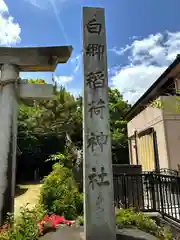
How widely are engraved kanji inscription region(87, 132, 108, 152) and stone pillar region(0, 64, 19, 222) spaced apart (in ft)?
5.99

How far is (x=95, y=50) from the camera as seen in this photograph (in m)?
4.05

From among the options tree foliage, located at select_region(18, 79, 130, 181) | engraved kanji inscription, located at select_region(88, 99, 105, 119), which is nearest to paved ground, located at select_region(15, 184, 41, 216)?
tree foliage, located at select_region(18, 79, 130, 181)

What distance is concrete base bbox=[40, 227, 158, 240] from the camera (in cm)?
353

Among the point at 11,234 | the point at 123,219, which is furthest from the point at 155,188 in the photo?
the point at 11,234

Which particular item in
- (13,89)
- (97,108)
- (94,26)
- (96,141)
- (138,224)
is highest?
(94,26)

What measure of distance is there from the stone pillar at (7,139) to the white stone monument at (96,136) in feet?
5.68

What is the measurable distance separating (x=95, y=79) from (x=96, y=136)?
3.41 ft

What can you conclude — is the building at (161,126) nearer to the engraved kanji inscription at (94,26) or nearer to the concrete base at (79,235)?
the engraved kanji inscription at (94,26)

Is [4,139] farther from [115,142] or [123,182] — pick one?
[115,142]

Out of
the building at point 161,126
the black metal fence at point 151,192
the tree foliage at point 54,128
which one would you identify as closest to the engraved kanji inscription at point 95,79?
the black metal fence at point 151,192

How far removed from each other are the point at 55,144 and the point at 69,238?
19242 millimetres

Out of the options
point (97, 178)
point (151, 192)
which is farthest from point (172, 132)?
point (97, 178)

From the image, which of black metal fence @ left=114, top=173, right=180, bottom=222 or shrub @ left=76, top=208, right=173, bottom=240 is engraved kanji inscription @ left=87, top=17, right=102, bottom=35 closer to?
shrub @ left=76, top=208, right=173, bottom=240

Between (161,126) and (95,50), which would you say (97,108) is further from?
(161,126)
